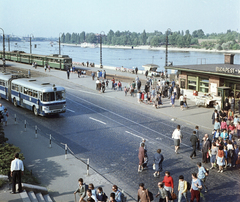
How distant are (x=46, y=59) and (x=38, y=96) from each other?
143 ft

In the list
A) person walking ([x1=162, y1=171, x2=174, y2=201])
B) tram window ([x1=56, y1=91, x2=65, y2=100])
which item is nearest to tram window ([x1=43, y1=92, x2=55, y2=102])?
tram window ([x1=56, y1=91, x2=65, y2=100])

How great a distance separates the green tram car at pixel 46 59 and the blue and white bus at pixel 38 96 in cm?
3255

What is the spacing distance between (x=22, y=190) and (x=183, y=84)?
24.8 meters

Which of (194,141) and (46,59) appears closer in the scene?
(194,141)

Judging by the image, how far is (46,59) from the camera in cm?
6775

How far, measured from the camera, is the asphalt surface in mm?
14391

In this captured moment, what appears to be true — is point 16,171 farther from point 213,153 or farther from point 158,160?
point 213,153

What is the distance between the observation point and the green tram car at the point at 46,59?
206 feet

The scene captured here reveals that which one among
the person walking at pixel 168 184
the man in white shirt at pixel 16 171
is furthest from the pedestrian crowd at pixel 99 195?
the man in white shirt at pixel 16 171

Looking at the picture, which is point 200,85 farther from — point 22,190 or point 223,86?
point 22,190

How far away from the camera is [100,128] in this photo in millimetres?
23109

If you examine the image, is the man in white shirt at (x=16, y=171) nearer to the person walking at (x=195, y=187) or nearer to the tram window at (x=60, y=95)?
the person walking at (x=195, y=187)

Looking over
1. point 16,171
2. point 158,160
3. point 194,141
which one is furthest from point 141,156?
point 16,171

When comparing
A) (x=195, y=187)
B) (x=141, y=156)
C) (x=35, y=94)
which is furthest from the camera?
(x=35, y=94)
